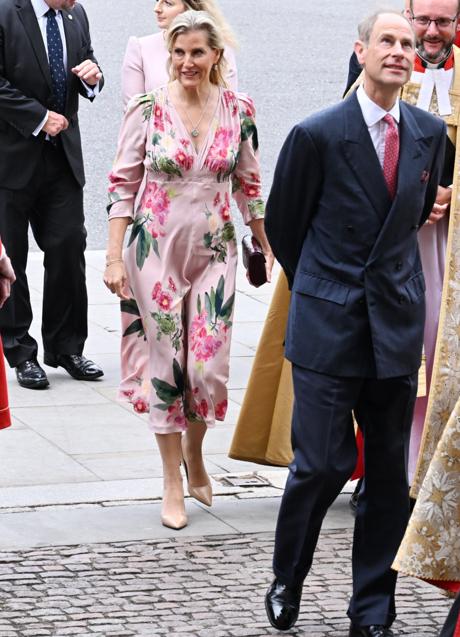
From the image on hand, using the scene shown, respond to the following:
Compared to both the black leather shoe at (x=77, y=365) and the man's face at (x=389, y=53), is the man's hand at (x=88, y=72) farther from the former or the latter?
the man's face at (x=389, y=53)

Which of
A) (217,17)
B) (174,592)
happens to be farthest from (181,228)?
(174,592)

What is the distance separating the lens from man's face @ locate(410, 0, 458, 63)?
607 cm

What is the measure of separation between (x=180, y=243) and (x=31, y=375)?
7.17 ft

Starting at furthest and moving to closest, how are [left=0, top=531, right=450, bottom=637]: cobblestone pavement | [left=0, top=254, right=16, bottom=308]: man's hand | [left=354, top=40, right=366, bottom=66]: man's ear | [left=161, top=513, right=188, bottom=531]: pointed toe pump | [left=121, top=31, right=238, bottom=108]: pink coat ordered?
[left=121, top=31, right=238, bottom=108]: pink coat, [left=161, top=513, right=188, bottom=531]: pointed toe pump, [left=0, top=254, right=16, bottom=308]: man's hand, [left=0, top=531, right=450, bottom=637]: cobblestone pavement, [left=354, top=40, right=366, bottom=66]: man's ear

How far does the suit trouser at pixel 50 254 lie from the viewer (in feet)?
27.0

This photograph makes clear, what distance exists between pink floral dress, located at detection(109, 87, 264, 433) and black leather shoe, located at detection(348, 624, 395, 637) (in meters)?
1.38

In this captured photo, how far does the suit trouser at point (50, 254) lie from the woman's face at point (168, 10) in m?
1.25

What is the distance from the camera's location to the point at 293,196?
16.8 ft

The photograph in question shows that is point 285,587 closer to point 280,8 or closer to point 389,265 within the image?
point 389,265

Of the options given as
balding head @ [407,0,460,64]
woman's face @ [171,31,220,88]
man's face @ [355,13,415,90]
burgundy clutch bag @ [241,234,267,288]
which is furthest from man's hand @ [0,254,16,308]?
balding head @ [407,0,460,64]

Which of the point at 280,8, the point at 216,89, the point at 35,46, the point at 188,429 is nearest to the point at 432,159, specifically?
the point at 216,89

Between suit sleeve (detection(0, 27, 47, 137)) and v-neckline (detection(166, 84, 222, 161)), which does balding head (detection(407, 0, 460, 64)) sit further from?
suit sleeve (detection(0, 27, 47, 137))

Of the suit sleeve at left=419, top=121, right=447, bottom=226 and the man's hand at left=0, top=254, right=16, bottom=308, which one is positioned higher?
the suit sleeve at left=419, top=121, right=447, bottom=226

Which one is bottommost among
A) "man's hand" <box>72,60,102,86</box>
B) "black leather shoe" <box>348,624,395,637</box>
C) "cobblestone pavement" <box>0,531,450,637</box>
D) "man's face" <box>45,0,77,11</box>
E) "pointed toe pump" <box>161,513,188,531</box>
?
"pointed toe pump" <box>161,513,188,531</box>
